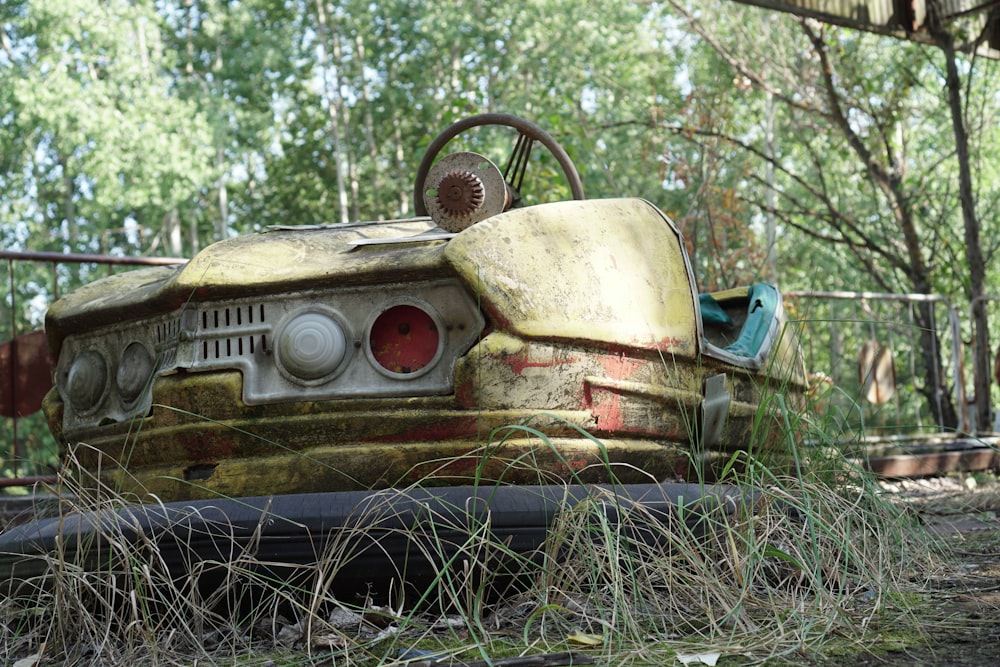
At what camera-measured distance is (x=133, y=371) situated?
2379mm

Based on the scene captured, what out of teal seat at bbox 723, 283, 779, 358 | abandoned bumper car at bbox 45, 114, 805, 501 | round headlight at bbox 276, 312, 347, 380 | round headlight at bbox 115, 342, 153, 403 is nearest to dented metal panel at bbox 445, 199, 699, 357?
abandoned bumper car at bbox 45, 114, 805, 501

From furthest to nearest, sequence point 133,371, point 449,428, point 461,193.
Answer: point 461,193 < point 133,371 < point 449,428

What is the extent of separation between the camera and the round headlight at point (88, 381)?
2.46m

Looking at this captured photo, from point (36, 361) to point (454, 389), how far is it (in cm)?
311

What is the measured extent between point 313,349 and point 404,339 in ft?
0.63

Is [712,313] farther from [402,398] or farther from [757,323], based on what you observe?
[402,398]

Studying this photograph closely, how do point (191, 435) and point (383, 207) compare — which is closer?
point (191, 435)

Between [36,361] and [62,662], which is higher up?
[36,361]

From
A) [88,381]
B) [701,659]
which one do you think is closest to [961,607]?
[701,659]

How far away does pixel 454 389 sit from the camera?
2.05 metres

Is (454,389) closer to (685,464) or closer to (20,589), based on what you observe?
(685,464)

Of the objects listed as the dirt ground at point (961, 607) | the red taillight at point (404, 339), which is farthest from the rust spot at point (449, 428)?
the dirt ground at point (961, 607)

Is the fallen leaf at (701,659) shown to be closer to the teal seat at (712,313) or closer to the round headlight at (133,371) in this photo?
the round headlight at (133,371)

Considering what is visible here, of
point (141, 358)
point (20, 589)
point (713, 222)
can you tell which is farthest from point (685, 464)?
point (713, 222)
